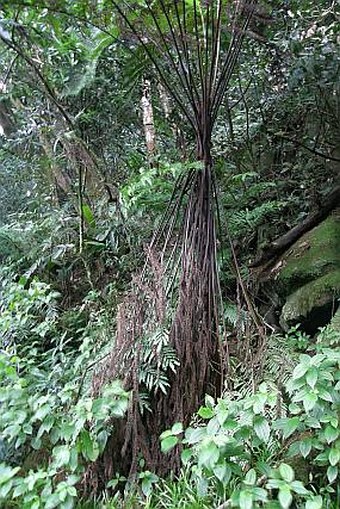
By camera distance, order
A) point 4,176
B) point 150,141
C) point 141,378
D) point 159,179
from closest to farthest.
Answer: point 141,378 < point 159,179 < point 150,141 < point 4,176

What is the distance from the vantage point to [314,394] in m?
1.12


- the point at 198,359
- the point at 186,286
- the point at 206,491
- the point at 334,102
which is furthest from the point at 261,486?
the point at 334,102

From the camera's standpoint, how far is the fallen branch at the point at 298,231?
2.38m

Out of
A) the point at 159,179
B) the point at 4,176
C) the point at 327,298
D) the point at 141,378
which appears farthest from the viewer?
the point at 4,176

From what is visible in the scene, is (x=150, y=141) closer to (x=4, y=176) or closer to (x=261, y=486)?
(x=4, y=176)

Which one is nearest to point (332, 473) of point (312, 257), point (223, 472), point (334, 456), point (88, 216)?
point (334, 456)

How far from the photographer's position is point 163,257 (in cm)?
177

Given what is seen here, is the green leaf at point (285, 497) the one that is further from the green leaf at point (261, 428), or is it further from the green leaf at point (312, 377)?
the green leaf at point (312, 377)

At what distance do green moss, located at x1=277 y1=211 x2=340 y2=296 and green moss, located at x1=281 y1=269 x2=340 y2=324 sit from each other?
1.9 inches

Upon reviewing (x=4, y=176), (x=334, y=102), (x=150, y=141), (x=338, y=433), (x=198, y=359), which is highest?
(x=4, y=176)

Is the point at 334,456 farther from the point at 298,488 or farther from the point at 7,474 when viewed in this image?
the point at 7,474

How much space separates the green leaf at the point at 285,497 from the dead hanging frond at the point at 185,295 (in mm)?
506

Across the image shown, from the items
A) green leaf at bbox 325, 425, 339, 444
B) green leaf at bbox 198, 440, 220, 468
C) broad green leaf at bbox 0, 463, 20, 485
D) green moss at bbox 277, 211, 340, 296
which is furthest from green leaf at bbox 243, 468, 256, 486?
green moss at bbox 277, 211, 340, 296

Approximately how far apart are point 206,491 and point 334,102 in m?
2.55
